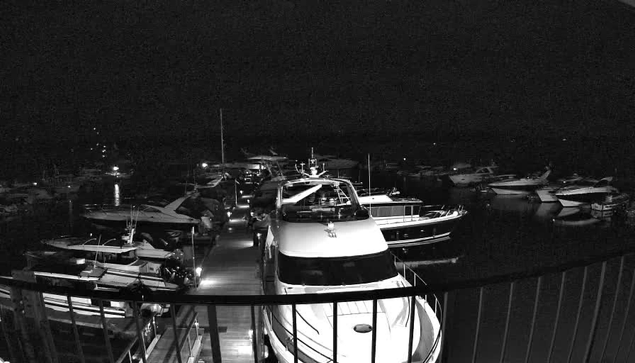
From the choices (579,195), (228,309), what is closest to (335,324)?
(228,309)

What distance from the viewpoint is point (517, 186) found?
37625 mm

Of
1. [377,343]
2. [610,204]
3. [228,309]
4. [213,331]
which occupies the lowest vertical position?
[610,204]

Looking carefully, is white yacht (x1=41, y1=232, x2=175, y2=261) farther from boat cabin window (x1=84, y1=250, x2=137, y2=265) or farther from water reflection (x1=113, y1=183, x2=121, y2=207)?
water reflection (x1=113, y1=183, x2=121, y2=207)

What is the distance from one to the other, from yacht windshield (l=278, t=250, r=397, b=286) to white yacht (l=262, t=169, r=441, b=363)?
2cm

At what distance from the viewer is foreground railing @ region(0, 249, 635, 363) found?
196 cm

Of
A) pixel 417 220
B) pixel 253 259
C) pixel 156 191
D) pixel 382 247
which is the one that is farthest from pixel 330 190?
pixel 156 191

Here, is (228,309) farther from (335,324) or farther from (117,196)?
(117,196)

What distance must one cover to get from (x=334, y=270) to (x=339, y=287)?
36 centimetres

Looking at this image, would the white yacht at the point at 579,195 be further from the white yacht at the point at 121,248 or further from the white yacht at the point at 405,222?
the white yacht at the point at 121,248

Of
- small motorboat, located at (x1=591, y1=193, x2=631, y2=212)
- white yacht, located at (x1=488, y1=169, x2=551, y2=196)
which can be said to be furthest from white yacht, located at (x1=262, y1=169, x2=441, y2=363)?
white yacht, located at (x1=488, y1=169, x2=551, y2=196)

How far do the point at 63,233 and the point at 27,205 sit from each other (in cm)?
1103

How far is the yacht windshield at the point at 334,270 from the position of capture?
20.6ft

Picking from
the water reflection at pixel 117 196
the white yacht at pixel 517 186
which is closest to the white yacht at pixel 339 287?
the water reflection at pixel 117 196

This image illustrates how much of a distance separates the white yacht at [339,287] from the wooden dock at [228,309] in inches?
32.5
